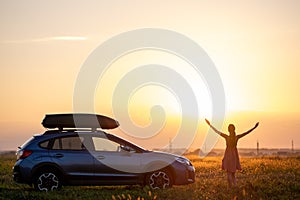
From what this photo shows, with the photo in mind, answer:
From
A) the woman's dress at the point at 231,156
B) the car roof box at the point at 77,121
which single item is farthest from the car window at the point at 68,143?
the woman's dress at the point at 231,156

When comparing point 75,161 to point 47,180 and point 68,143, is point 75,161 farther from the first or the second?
point 47,180

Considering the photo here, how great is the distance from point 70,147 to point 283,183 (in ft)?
20.7

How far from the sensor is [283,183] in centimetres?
1866

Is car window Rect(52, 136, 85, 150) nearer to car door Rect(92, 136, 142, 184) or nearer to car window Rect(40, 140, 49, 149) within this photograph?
car window Rect(40, 140, 49, 149)

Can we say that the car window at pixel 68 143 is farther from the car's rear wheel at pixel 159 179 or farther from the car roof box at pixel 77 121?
the car's rear wheel at pixel 159 179

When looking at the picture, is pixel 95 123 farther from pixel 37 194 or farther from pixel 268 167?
pixel 268 167

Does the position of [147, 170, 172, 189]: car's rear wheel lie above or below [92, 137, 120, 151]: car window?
below

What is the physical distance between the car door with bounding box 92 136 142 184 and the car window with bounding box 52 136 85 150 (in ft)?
1.58

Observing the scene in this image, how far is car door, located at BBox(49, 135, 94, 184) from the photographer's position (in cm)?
1798

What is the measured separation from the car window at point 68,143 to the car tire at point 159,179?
7.21 feet

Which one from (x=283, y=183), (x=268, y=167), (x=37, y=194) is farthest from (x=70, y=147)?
(x=268, y=167)

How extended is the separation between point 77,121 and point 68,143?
2.27ft

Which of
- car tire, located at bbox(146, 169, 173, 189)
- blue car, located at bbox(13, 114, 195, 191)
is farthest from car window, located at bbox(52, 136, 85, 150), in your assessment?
car tire, located at bbox(146, 169, 173, 189)

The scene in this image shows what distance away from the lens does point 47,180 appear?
59.0ft
